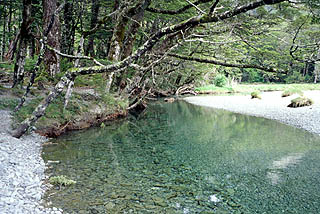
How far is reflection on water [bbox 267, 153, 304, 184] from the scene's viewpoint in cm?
634

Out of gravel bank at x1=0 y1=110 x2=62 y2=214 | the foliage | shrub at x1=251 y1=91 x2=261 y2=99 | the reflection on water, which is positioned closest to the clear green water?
the reflection on water

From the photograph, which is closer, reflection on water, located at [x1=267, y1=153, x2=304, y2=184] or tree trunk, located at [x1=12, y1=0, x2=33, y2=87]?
reflection on water, located at [x1=267, y1=153, x2=304, y2=184]

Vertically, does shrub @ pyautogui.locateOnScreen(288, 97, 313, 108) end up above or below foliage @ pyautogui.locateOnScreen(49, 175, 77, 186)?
above

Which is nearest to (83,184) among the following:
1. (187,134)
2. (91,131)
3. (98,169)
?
(98,169)

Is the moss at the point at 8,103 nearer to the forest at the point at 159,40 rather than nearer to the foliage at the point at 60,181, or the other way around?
the forest at the point at 159,40

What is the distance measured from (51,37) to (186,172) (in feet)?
27.8

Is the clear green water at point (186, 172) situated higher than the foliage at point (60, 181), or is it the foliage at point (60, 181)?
the foliage at point (60, 181)

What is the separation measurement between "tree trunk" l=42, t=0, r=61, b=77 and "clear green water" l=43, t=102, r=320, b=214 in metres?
3.37

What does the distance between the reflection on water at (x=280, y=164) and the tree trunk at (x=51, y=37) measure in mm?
9574

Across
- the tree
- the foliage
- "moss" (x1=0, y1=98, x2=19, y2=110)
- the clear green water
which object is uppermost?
the tree

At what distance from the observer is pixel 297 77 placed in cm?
5762

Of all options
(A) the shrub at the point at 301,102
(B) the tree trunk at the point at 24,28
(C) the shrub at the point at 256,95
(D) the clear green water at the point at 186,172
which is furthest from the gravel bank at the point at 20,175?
(C) the shrub at the point at 256,95

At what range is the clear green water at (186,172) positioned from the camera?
4777mm

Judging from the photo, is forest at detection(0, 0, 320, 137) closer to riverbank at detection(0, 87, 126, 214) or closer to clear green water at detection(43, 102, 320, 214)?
riverbank at detection(0, 87, 126, 214)
